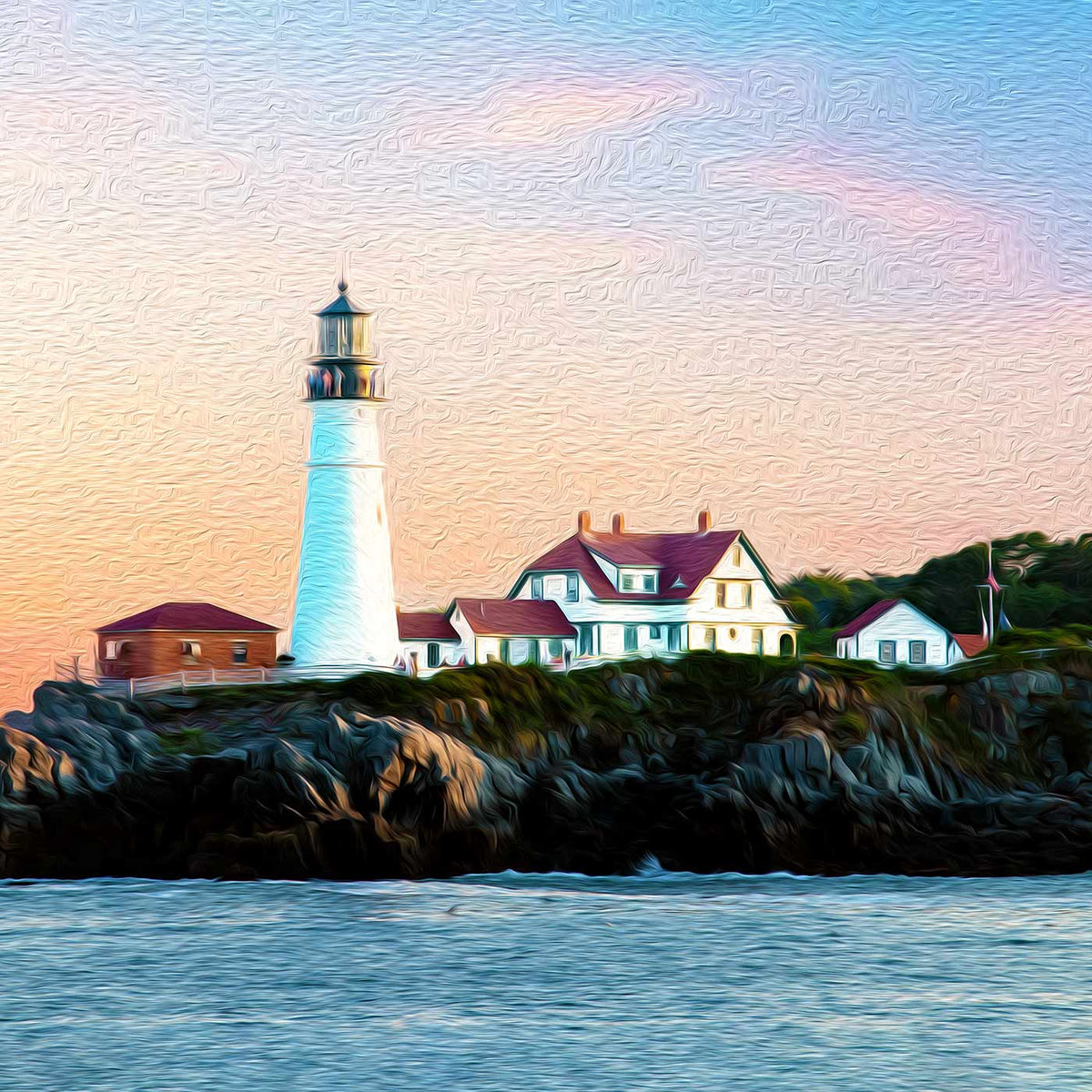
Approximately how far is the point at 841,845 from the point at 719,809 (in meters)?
1.36

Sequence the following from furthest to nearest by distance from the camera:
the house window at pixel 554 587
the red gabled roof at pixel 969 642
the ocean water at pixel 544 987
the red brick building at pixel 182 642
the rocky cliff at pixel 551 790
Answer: the red gabled roof at pixel 969 642
the house window at pixel 554 587
the red brick building at pixel 182 642
the rocky cliff at pixel 551 790
the ocean water at pixel 544 987

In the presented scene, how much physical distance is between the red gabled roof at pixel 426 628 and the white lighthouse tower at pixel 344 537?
12.5m

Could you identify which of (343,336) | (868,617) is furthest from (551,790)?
(868,617)

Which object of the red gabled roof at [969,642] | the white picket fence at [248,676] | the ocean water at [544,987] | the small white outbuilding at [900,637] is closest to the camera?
the ocean water at [544,987]

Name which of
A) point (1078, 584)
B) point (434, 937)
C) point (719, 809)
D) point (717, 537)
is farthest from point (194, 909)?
point (1078, 584)

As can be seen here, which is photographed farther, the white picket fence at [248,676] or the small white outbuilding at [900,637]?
the small white outbuilding at [900,637]

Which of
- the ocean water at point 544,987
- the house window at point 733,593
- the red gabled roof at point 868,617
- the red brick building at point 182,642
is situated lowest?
the ocean water at point 544,987

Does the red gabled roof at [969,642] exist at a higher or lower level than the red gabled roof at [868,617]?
lower

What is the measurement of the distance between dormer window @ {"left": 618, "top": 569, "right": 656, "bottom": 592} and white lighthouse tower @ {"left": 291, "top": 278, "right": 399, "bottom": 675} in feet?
41.4

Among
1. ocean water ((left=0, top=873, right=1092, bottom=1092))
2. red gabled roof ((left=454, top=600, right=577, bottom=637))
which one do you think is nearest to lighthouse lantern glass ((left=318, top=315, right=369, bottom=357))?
red gabled roof ((left=454, top=600, right=577, bottom=637))

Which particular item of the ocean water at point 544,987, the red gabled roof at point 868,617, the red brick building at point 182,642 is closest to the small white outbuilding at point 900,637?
the red gabled roof at point 868,617

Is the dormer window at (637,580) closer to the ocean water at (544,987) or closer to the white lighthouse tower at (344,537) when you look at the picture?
the white lighthouse tower at (344,537)

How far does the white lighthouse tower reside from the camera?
98.3ft

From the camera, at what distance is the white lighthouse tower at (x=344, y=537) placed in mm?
29953
